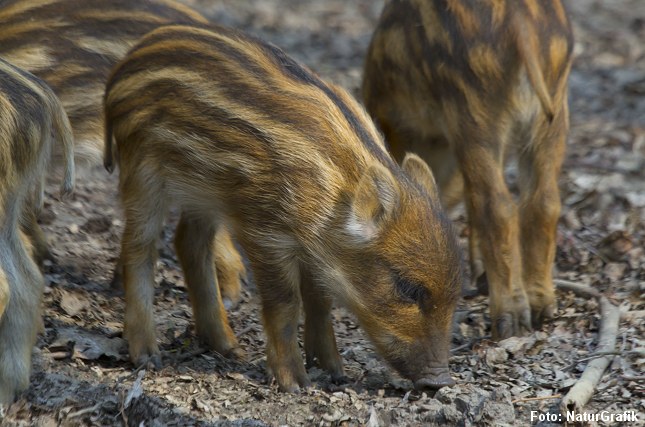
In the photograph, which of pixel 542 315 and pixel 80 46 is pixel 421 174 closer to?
pixel 542 315

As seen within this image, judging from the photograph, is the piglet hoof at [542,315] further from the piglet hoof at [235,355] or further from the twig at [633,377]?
the piglet hoof at [235,355]

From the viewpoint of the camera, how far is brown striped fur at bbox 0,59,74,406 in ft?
14.4

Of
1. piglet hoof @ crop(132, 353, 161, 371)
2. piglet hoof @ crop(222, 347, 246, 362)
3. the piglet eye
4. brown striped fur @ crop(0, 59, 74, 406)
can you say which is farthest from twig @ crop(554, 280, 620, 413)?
brown striped fur @ crop(0, 59, 74, 406)

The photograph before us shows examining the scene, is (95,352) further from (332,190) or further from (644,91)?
(644,91)

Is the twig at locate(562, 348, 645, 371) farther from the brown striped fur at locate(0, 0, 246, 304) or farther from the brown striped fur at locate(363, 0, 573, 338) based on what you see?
the brown striped fur at locate(0, 0, 246, 304)

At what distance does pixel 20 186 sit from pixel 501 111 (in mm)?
2430

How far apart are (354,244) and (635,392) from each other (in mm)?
1383

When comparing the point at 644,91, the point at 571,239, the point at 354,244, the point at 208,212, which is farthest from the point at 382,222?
the point at 644,91

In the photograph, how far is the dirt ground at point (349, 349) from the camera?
450cm

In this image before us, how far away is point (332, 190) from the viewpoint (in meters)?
4.84

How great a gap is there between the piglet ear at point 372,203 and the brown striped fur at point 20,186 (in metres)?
1.22

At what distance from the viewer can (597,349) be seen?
524 cm

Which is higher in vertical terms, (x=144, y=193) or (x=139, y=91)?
(x=139, y=91)

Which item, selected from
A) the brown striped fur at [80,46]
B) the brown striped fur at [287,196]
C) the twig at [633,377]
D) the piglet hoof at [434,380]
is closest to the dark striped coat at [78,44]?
the brown striped fur at [80,46]
